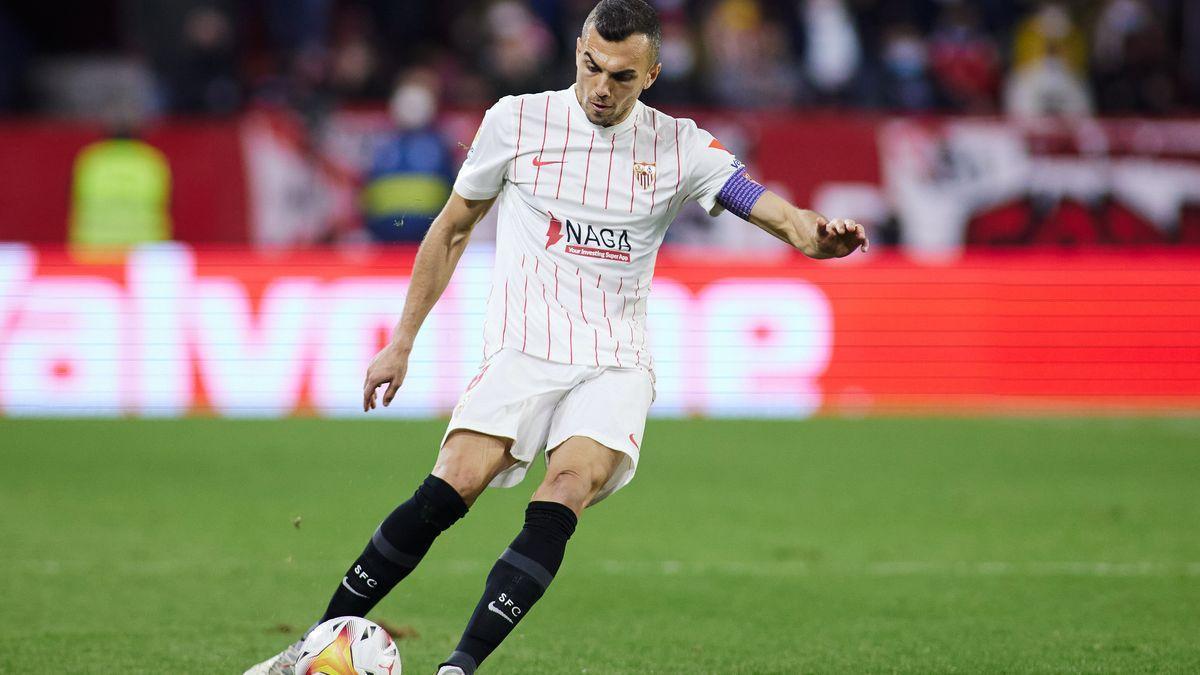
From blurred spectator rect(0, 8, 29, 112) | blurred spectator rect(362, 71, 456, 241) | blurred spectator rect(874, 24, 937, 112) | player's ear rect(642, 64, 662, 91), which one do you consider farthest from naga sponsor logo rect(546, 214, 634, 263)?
blurred spectator rect(0, 8, 29, 112)

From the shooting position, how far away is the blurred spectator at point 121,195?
15.0 m

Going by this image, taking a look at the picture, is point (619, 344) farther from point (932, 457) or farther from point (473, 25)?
point (473, 25)

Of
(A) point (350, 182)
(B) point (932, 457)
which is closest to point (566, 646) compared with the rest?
(B) point (932, 457)

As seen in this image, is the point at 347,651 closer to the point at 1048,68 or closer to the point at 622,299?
the point at 622,299

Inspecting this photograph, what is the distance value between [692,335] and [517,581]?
8.71 metres

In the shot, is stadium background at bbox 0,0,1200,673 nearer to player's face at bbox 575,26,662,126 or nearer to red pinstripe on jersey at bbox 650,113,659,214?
red pinstripe on jersey at bbox 650,113,659,214

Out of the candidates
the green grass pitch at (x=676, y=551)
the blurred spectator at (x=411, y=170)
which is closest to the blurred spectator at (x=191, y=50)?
the blurred spectator at (x=411, y=170)

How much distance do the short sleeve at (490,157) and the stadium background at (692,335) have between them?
161 cm

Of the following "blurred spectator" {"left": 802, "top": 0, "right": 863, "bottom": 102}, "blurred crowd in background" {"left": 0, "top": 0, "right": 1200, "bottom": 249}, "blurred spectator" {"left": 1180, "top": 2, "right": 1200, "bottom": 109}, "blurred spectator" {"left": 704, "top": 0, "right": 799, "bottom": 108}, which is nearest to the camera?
"blurred crowd in background" {"left": 0, "top": 0, "right": 1200, "bottom": 249}

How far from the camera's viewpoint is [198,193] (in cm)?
1587

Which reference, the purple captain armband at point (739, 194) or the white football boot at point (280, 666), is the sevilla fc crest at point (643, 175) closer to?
the purple captain armband at point (739, 194)

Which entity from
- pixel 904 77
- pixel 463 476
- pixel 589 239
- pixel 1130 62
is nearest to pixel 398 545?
pixel 463 476

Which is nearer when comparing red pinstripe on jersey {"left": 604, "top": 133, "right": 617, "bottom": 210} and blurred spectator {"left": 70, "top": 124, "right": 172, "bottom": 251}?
red pinstripe on jersey {"left": 604, "top": 133, "right": 617, "bottom": 210}

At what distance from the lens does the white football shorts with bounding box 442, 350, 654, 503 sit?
4.89 metres
